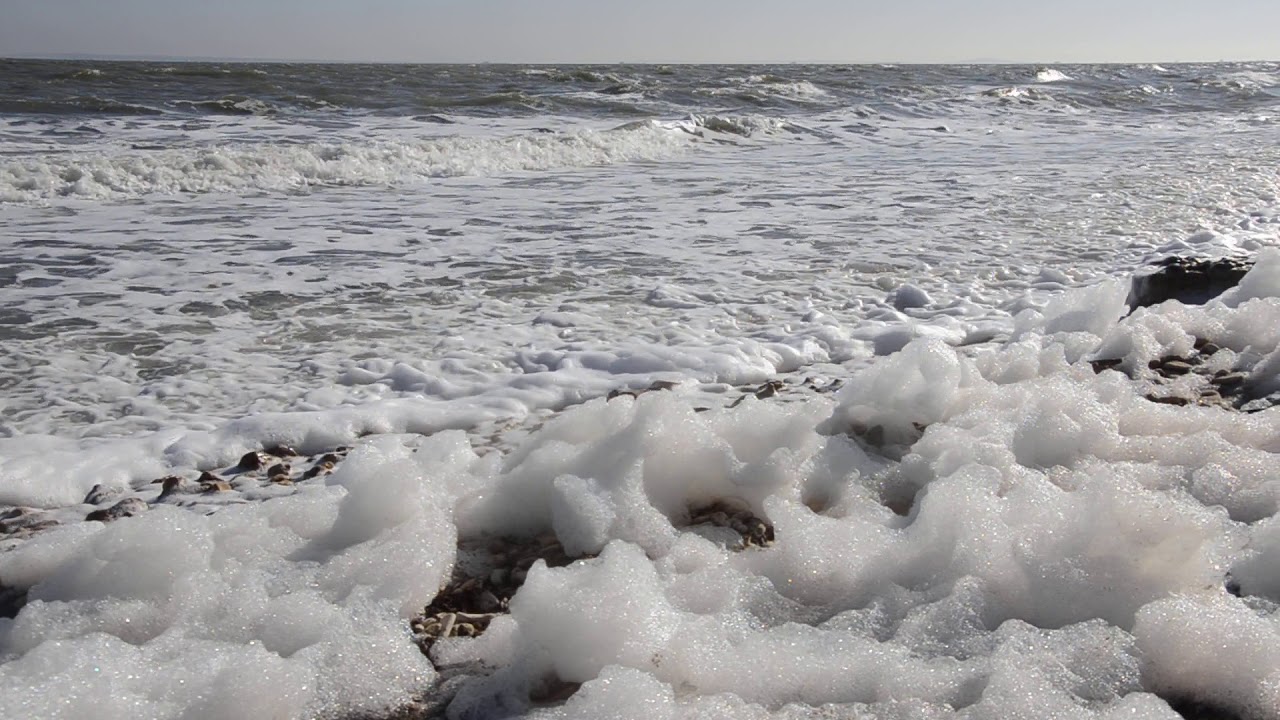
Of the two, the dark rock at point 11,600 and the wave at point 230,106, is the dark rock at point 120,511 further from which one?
the wave at point 230,106

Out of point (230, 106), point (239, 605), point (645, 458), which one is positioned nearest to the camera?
point (239, 605)

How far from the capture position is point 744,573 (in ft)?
7.09

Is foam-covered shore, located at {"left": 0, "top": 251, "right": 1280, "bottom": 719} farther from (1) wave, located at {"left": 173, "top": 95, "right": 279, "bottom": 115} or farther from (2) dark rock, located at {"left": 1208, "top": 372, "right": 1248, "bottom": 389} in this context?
(1) wave, located at {"left": 173, "top": 95, "right": 279, "bottom": 115}

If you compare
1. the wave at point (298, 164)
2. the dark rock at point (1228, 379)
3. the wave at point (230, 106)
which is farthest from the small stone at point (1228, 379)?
the wave at point (230, 106)

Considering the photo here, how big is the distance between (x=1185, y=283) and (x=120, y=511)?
464cm

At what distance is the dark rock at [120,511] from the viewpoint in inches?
104

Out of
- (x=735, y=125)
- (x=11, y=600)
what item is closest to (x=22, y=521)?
(x=11, y=600)

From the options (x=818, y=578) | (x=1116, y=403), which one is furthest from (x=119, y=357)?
(x=1116, y=403)

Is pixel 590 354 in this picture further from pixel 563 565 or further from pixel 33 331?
pixel 33 331

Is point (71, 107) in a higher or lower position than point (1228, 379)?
higher

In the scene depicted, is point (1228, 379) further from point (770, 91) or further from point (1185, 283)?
point (770, 91)

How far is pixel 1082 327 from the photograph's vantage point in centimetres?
417

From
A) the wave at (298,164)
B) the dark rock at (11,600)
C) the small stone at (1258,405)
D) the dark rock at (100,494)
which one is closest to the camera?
the dark rock at (11,600)

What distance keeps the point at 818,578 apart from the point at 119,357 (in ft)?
10.7
